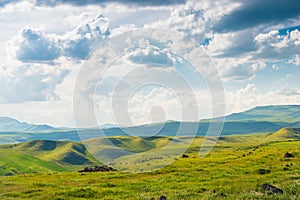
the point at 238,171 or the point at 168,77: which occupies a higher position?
the point at 168,77

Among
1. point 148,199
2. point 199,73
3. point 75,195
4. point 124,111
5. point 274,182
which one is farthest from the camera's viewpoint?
point 199,73

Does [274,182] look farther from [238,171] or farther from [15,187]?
[15,187]

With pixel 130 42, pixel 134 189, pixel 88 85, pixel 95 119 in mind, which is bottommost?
pixel 134 189

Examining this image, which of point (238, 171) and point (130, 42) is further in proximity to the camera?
point (238, 171)

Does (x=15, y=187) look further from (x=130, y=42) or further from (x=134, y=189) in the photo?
(x=130, y=42)

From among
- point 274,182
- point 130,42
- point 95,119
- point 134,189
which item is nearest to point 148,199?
point 134,189

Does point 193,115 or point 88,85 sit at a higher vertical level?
point 88,85

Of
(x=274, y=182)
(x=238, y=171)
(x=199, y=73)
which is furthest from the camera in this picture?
(x=238, y=171)

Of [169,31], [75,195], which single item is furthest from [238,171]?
[75,195]

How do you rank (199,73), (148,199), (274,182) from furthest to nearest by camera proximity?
(199,73), (274,182), (148,199)

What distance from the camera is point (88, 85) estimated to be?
Answer: 4369 cm

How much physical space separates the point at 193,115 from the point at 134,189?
11.4 meters

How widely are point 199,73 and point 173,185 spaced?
1528 cm

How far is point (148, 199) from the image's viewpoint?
1289 inches
